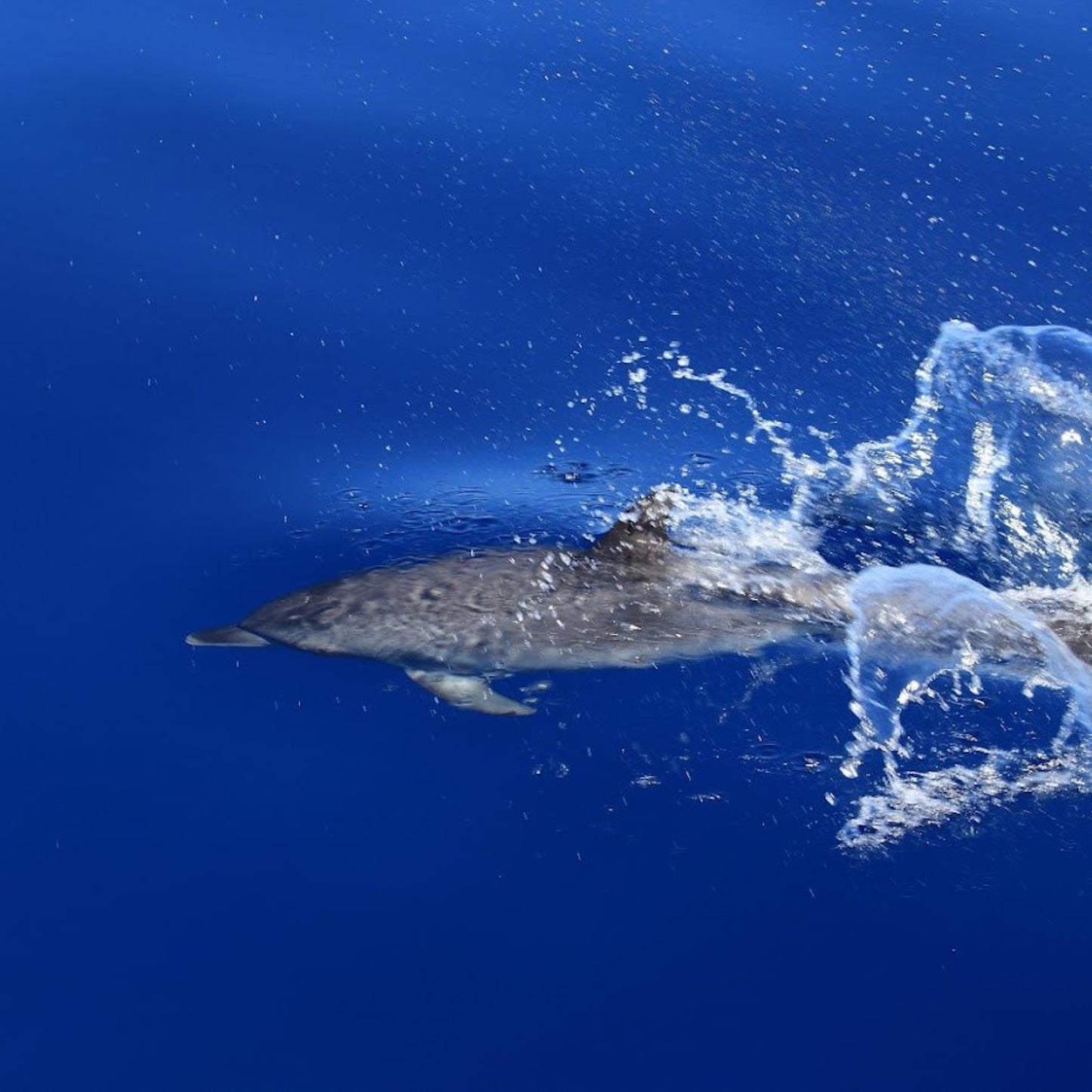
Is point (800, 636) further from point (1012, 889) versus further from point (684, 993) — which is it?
point (684, 993)

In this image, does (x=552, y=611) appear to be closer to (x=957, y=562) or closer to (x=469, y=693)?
(x=469, y=693)

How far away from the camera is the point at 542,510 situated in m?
8.48

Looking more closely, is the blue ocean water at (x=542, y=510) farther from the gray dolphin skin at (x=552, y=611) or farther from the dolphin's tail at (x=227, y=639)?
the gray dolphin skin at (x=552, y=611)

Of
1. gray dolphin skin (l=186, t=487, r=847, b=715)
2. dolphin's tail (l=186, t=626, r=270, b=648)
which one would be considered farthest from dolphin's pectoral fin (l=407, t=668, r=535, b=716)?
dolphin's tail (l=186, t=626, r=270, b=648)

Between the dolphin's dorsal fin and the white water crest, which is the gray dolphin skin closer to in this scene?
the dolphin's dorsal fin

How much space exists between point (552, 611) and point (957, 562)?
7.68ft

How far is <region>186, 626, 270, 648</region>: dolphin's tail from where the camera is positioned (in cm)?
738

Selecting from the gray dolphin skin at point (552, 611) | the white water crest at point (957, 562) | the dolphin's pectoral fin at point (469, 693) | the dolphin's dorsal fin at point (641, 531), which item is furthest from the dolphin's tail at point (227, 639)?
the white water crest at point (957, 562)

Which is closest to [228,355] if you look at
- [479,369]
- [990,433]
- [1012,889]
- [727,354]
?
[479,369]

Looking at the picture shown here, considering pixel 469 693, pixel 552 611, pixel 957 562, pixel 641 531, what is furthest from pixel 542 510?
pixel 957 562

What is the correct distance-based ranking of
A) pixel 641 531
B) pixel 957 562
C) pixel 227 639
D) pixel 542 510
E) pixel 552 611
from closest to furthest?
pixel 227 639
pixel 552 611
pixel 641 531
pixel 957 562
pixel 542 510

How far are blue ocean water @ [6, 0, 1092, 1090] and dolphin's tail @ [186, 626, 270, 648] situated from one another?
0.08 metres

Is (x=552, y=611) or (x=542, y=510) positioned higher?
(x=542, y=510)

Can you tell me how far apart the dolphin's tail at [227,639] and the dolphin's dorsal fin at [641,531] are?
6.16 feet
